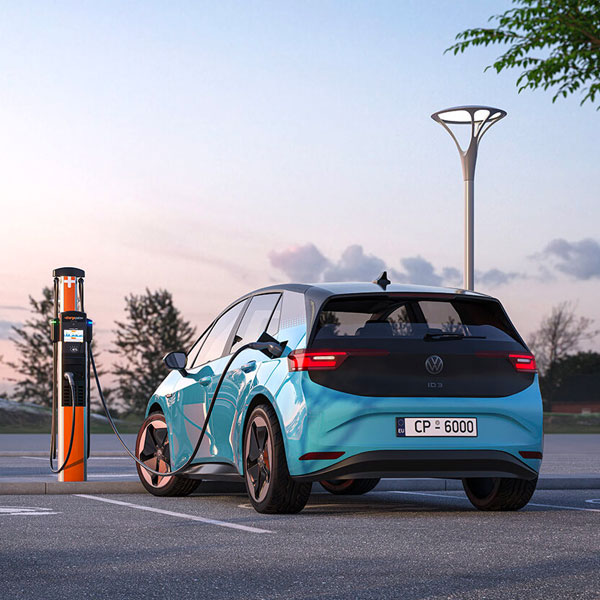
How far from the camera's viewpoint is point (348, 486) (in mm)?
10375

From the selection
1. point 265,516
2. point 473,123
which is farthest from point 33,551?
point 473,123

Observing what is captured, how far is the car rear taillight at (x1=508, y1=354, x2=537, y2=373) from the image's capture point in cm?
825

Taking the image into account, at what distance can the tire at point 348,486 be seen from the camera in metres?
10.3

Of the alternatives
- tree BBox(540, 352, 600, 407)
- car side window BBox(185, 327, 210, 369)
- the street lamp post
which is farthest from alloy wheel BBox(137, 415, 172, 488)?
tree BBox(540, 352, 600, 407)

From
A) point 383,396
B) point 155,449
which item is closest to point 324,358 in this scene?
point 383,396

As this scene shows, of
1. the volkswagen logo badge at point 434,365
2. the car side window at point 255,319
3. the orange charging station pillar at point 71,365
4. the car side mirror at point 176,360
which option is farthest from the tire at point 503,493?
the orange charging station pillar at point 71,365

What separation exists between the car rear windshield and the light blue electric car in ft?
0.03

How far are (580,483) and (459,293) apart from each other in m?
3.82

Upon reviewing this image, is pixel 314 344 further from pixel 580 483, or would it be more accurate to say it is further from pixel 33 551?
pixel 580 483

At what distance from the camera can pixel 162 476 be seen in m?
10.2

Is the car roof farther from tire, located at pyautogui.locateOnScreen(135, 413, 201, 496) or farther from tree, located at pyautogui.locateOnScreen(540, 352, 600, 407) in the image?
tree, located at pyautogui.locateOnScreen(540, 352, 600, 407)

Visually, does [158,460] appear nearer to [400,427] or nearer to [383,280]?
[383,280]

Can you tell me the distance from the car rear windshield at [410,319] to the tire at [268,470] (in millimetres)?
724

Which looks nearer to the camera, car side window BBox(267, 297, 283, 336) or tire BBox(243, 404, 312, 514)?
tire BBox(243, 404, 312, 514)
